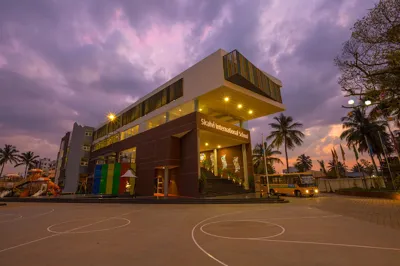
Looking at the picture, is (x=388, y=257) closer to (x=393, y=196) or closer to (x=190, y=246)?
(x=190, y=246)

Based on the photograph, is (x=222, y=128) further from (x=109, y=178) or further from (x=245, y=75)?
(x=109, y=178)

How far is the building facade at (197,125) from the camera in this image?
19.6 metres

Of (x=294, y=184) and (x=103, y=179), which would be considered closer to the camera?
(x=294, y=184)

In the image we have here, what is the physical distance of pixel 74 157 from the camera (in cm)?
4191

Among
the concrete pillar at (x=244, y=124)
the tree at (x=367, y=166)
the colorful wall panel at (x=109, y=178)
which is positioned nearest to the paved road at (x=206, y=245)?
the concrete pillar at (x=244, y=124)

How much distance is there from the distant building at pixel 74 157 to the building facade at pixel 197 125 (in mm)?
17438

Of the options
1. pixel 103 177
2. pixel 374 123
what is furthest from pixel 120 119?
pixel 374 123

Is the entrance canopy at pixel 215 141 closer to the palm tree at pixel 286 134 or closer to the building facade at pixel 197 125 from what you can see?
the building facade at pixel 197 125

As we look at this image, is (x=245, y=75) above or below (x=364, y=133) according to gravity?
above

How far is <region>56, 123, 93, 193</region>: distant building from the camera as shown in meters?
40.4

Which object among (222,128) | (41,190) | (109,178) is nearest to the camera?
(222,128)

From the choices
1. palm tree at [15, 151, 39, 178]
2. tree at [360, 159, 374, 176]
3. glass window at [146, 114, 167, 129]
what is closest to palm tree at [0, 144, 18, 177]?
palm tree at [15, 151, 39, 178]

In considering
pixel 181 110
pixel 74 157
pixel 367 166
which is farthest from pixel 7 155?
pixel 367 166

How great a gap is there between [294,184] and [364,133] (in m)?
19.9
